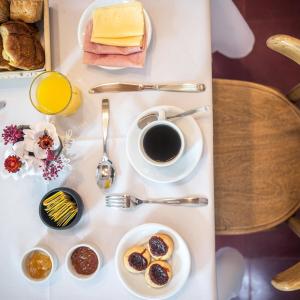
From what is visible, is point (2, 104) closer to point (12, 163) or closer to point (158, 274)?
point (12, 163)

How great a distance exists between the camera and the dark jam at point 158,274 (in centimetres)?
85

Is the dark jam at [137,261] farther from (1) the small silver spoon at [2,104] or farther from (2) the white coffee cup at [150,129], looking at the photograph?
(1) the small silver spoon at [2,104]

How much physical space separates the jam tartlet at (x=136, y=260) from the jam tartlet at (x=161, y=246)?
0.02 meters

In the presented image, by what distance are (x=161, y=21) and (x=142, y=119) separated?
0.26 meters

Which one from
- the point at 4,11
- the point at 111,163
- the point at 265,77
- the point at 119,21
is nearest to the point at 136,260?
the point at 111,163

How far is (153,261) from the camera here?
34.4 inches

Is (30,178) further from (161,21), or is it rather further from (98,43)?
(161,21)

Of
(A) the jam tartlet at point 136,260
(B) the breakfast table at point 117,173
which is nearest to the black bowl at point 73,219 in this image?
(B) the breakfast table at point 117,173

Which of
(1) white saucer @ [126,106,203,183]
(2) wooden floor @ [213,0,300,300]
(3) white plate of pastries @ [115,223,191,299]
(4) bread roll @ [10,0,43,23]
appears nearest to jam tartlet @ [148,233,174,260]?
(3) white plate of pastries @ [115,223,191,299]

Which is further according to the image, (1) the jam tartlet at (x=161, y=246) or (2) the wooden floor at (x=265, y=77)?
(2) the wooden floor at (x=265, y=77)

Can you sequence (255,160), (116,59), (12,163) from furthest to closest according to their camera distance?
(255,160) → (116,59) → (12,163)

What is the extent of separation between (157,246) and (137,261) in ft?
0.21

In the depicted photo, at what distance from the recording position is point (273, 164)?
3.61ft

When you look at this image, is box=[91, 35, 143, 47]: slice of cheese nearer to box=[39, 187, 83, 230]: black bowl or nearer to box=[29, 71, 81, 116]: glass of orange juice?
box=[29, 71, 81, 116]: glass of orange juice
